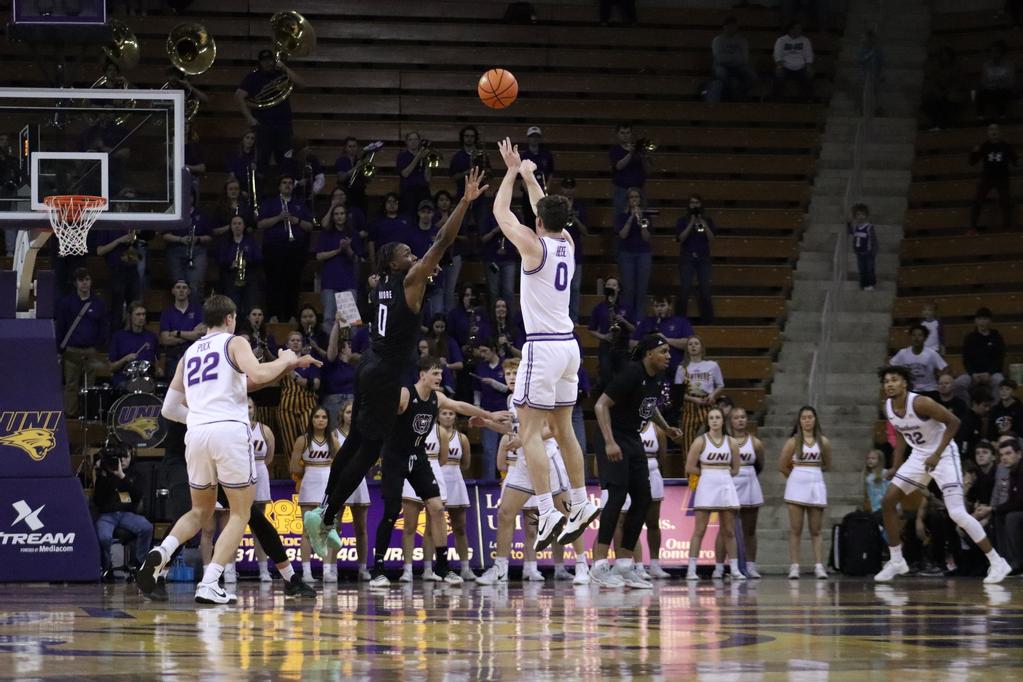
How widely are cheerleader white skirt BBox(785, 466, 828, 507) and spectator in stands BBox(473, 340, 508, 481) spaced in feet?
12.3

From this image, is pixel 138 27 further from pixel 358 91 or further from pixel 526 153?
pixel 526 153

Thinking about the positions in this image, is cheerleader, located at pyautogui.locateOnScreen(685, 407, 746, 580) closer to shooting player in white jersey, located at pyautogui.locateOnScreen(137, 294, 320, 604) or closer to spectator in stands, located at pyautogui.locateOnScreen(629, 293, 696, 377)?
spectator in stands, located at pyautogui.locateOnScreen(629, 293, 696, 377)

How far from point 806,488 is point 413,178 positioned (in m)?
7.29

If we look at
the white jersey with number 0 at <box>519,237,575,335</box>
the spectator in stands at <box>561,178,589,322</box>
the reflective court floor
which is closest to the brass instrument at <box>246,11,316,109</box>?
the spectator in stands at <box>561,178,589,322</box>

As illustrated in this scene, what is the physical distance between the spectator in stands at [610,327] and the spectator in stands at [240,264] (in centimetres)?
468

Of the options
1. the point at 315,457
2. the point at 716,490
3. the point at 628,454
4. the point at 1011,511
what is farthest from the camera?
the point at 1011,511

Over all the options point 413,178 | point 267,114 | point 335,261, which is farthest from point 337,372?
point 267,114

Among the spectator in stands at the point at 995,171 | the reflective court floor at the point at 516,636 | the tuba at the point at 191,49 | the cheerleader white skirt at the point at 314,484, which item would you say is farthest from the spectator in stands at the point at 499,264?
the reflective court floor at the point at 516,636

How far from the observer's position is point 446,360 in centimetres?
1972

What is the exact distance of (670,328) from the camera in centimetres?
2120

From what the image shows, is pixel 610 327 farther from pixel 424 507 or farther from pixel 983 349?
pixel 983 349

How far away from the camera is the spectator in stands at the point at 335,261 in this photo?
2027cm

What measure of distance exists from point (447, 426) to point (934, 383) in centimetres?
734

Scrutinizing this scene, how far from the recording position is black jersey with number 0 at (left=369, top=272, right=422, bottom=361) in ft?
40.4
